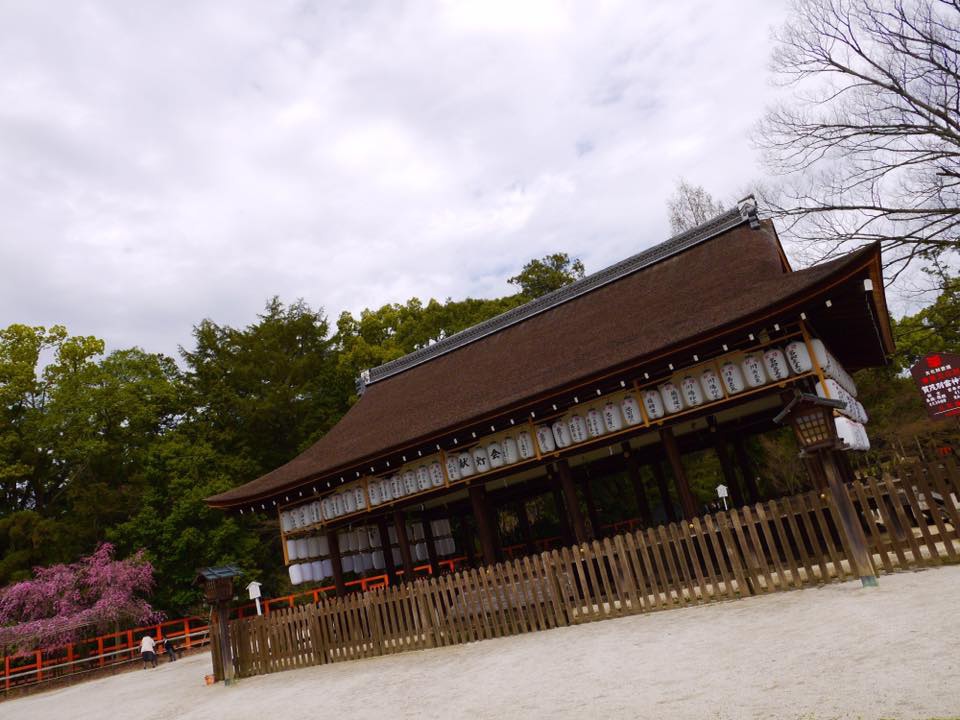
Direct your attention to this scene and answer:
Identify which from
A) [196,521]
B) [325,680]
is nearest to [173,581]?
[196,521]

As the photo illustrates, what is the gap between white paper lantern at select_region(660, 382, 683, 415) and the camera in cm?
992

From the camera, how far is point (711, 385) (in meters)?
9.67

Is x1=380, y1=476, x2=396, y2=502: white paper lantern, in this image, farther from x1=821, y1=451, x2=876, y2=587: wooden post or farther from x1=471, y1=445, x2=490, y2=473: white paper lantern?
x1=821, y1=451, x2=876, y2=587: wooden post

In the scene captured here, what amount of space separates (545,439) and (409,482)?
3286mm

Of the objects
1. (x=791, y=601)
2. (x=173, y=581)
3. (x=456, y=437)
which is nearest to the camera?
(x=791, y=601)

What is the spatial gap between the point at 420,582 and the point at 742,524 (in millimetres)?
5353

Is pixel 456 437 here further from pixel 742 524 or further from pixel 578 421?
pixel 742 524

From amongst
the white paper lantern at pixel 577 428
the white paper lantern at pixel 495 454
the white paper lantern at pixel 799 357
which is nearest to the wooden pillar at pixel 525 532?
the white paper lantern at pixel 495 454

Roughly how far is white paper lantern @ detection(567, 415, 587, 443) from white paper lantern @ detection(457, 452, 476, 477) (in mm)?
2179

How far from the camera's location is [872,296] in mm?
9414

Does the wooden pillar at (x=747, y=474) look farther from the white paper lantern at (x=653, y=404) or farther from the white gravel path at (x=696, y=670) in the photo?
the white gravel path at (x=696, y=670)

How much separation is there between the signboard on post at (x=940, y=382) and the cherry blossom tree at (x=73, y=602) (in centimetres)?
2574

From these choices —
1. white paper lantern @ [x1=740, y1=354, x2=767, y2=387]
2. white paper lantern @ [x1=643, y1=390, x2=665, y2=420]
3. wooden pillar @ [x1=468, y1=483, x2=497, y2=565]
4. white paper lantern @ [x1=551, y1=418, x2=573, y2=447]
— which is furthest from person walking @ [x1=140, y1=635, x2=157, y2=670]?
white paper lantern @ [x1=740, y1=354, x2=767, y2=387]

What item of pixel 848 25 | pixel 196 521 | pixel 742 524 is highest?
pixel 848 25
